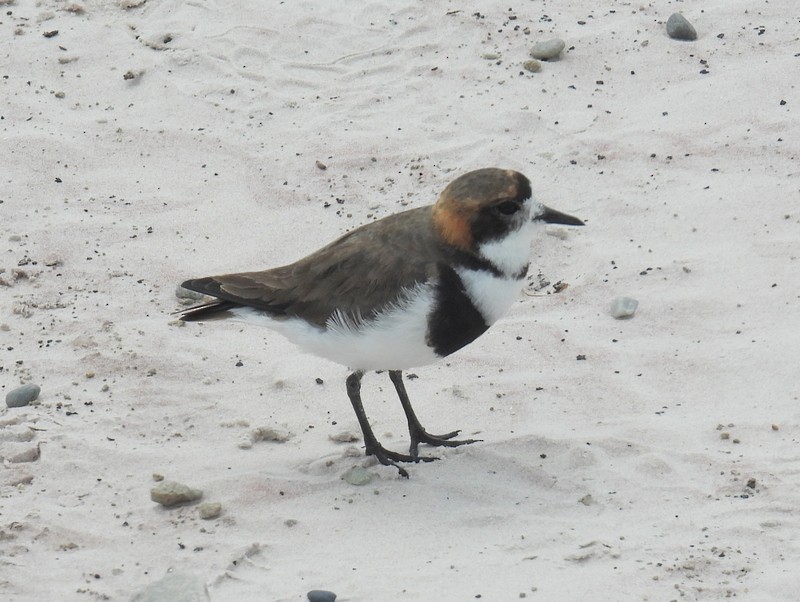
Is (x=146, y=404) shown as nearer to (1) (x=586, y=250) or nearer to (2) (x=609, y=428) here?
(2) (x=609, y=428)

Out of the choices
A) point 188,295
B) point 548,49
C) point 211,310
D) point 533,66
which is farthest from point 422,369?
point 548,49

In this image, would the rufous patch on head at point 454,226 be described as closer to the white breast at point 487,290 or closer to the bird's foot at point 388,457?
the white breast at point 487,290

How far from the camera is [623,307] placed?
692 cm

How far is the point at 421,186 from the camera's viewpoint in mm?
8133

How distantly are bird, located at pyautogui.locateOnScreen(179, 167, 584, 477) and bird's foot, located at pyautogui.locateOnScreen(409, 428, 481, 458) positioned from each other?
20mm

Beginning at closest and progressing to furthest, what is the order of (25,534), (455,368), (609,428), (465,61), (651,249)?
(25,534) < (609,428) < (455,368) < (651,249) < (465,61)

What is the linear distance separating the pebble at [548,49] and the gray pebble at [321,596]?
17.9ft

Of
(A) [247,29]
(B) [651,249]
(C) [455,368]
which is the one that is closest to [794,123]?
(B) [651,249]

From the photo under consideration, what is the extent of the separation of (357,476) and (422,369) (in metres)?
1.19

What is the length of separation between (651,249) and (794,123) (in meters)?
1.63

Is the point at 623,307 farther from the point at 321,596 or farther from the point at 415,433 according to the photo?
the point at 321,596

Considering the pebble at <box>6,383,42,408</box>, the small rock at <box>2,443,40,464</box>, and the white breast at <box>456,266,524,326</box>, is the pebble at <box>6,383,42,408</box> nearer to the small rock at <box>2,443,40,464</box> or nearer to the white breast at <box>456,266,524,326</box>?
the small rock at <box>2,443,40,464</box>

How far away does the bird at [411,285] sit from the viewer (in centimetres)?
555

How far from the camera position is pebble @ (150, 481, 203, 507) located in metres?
5.50
